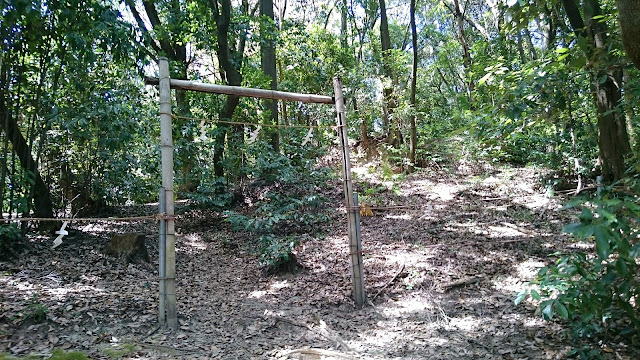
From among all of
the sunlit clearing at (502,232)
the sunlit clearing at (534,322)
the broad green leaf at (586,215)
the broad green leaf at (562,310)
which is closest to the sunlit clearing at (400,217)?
the sunlit clearing at (502,232)

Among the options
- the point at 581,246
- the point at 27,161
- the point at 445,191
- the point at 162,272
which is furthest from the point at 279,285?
the point at 445,191

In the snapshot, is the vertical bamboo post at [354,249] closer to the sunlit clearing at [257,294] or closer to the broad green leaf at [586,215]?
the sunlit clearing at [257,294]

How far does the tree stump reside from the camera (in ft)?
17.8

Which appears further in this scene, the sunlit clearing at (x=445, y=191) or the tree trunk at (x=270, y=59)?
the tree trunk at (x=270, y=59)

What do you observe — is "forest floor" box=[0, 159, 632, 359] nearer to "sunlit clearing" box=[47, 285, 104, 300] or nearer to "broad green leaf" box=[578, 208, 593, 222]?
"sunlit clearing" box=[47, 285, 104, 300]

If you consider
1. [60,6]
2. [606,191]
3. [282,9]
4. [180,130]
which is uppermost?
[282,9]

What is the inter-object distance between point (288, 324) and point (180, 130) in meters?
4.52

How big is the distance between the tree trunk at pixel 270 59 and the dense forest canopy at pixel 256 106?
4cm

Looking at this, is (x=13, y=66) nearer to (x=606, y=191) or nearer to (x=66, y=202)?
(x=66, y=202)

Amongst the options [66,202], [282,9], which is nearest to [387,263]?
[66,202]

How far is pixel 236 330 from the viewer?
Result: 402 centimetres

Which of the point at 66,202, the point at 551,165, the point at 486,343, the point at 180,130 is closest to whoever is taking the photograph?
the point at 486,343

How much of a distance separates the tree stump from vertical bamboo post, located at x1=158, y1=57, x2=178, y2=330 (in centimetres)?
183

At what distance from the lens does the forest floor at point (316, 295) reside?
11.6 feet
